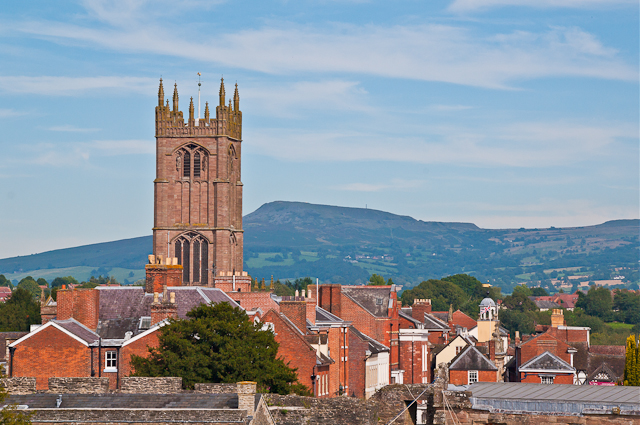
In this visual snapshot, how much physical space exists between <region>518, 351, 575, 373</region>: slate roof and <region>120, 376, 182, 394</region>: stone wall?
50.5m

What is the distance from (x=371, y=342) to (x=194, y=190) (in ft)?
159

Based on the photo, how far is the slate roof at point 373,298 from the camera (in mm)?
94562

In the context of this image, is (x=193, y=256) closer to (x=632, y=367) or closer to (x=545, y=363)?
(x=545, y=363)

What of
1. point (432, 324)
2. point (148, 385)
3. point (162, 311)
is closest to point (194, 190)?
point (432, 324)

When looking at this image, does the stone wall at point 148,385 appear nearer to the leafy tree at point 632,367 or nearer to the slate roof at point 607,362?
the leafy tree at point 632,367

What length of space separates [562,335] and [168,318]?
55.9 meters

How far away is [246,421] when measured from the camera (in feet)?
97.9

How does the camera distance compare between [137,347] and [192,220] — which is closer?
[137,347]

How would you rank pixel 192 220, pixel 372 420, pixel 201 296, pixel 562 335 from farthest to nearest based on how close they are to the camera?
pixel 192 220, pixel 562 335, pixel 201 296, pixel 372 420

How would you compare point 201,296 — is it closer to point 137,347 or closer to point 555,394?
point 137,347

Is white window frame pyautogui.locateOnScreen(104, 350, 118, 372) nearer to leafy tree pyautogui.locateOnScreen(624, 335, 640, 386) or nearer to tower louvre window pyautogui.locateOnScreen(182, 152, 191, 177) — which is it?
leafy tree pyautogui.locateOnScreen(624, 335, 640, 386)

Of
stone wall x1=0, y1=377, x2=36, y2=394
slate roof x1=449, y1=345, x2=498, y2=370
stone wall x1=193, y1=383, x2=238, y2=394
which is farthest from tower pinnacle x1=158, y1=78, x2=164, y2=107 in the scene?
stone wall x1=193, y1=383, x2=238, y2=394

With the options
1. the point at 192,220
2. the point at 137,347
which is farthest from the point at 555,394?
the point at 192,220

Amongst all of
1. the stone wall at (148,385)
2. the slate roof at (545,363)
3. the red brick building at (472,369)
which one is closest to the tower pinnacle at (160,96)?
the red brick building at (472,369)
